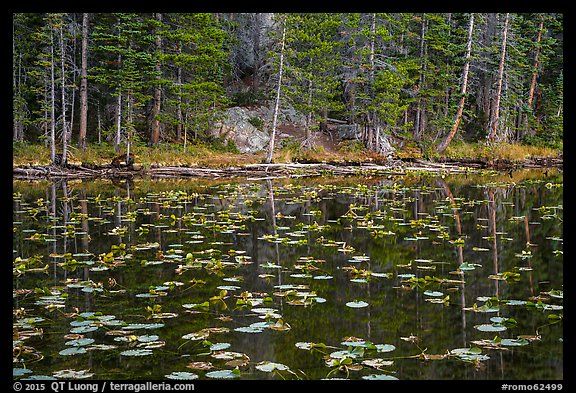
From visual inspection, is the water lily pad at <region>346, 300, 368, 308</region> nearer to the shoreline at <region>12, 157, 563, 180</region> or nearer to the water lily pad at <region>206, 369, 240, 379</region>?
the water lily pad at <region>206, 369, 240, 379</region>

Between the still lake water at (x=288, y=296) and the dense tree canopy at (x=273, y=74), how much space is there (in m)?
16.0

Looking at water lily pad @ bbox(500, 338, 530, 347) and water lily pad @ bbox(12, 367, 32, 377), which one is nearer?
water lily pad @ bbox(12, 367, 32, 377)

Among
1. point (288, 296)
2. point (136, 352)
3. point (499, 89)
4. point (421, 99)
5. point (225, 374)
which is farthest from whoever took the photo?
point (421, 99)

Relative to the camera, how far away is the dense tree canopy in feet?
86.0

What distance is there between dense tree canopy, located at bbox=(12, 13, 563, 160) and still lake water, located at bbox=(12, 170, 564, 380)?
16.0m

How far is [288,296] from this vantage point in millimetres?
5734

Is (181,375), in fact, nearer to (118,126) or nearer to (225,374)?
(225,374)

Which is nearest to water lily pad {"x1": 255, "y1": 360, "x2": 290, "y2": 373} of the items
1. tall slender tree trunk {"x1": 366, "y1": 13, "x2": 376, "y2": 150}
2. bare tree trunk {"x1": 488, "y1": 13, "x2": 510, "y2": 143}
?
tall slender tree trunk {"x1": 366, "y1": 13, "x2": 376, "y2": 150}

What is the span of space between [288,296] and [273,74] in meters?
23.5

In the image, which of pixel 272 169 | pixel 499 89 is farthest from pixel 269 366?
pixel 499 89

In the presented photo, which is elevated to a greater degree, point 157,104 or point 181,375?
point 157,104

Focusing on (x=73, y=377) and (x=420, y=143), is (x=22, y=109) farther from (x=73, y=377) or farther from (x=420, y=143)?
(x=73, y=377)

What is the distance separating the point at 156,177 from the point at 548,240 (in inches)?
709
